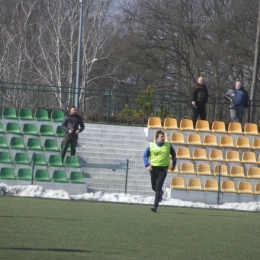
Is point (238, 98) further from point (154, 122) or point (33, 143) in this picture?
point (33, 143)

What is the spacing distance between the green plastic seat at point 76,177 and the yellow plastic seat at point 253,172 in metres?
5.40

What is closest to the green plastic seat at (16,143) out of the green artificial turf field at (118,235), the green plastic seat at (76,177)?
the green plastic seat at (76,177)

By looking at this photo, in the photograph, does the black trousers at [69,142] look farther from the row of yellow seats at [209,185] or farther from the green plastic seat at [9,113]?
the row of yellow seats at [209,185]

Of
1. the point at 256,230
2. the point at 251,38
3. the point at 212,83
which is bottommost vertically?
the point at 256,230

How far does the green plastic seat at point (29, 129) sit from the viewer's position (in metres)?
24.2

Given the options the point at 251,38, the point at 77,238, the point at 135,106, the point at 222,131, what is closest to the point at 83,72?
the point at 251,38

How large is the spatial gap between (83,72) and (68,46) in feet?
7.07

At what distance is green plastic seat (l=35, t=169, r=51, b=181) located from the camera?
21109mm

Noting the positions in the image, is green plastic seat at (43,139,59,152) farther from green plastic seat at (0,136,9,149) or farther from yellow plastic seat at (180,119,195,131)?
yellow plastic seat at (180,119,195,131)

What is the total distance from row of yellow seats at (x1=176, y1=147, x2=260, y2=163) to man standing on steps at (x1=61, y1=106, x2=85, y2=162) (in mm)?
3387

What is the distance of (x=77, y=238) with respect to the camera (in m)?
9.88

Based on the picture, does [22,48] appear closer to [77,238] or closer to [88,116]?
[88,116]

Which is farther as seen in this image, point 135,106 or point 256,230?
point 135,106

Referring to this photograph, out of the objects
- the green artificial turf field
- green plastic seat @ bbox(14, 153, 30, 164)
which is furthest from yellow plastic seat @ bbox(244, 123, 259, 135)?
the green artificial turf field
